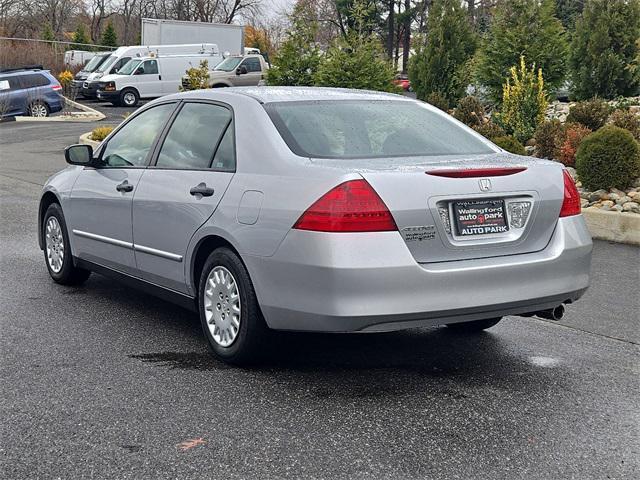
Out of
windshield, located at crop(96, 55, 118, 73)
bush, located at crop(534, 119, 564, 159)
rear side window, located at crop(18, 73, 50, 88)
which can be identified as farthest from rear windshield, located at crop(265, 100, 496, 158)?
windshield, located at crop(96, 55, 118, 73)

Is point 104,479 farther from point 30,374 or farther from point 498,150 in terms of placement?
point 498,150

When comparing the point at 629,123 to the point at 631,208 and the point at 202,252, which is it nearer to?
the point at 631,208

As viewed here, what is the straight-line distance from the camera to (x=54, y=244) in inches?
292

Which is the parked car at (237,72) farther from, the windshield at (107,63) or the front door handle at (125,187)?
the front door handle at (125,187)

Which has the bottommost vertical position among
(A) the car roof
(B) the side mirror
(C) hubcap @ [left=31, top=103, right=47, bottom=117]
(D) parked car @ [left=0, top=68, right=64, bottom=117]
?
(C) hubcap @ [left=31, top=103, right=47, bottom=117]

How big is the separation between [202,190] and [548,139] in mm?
8994

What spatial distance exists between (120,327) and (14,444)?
7.13 feet

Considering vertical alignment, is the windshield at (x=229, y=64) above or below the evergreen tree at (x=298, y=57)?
below

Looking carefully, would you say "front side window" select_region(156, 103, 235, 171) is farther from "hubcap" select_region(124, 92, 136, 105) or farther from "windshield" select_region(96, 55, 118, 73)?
"windshield" select_region(96, 55, 118, 73)

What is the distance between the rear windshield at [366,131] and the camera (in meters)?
5.14

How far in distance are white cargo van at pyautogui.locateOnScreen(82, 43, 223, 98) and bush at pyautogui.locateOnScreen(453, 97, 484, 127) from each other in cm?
2503

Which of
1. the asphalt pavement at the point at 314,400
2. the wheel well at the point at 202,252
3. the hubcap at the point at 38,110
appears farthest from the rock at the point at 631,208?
the hubcap at the point at 38,110

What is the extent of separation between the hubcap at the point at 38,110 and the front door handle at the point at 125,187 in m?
27.0

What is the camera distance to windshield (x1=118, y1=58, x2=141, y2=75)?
37.5m
